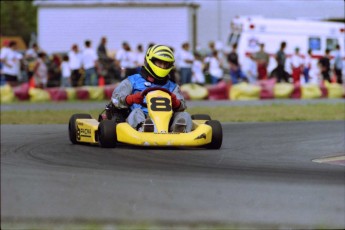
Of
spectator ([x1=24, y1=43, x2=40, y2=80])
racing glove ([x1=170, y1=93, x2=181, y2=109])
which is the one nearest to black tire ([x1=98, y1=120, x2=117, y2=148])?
racing glove ([x1=170, y1=93, x2=181, y2=109])

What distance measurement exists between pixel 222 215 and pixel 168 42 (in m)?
27.0

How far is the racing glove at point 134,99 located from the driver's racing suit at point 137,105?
0.06 m

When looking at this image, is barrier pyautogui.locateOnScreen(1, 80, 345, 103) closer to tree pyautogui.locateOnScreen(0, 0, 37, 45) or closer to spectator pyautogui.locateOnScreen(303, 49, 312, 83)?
spectator pyautogui.locateOnScreen(303, 49, 312, 83)

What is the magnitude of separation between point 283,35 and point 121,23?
223 inches

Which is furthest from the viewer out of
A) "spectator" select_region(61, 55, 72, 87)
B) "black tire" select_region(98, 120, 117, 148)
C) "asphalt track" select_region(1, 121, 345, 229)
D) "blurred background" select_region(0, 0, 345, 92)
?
"blurred background" select_region(0, 0, 345, 92)

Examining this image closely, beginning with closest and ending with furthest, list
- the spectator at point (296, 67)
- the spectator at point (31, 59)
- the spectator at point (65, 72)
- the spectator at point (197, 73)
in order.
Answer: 1. the spectator at point (65, 72)
2. the spectator at point (197, 73)
3. the spectator at point (31, 59)
4. the spectator at point (296, 67)

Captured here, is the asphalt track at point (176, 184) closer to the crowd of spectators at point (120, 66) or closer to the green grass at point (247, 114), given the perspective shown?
the green grass at point (247, 114)

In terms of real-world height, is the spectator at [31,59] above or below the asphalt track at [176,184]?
above

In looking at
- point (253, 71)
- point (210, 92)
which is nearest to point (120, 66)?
point (210, 92)

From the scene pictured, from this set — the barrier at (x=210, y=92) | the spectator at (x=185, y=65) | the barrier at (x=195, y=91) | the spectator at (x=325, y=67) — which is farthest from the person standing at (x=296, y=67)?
the barrier at (x=195, y=91)

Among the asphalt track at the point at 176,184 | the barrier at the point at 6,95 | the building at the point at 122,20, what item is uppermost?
the building at the point at 122,20

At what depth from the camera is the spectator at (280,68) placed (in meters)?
24.5

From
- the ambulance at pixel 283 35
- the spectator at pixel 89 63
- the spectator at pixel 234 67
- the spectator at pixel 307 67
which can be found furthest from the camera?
the ambulance at pixel 283 35

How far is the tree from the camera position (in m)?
49.0
